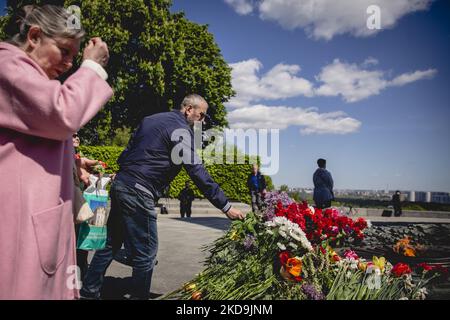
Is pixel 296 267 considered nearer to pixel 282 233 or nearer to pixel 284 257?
pixel 284 257

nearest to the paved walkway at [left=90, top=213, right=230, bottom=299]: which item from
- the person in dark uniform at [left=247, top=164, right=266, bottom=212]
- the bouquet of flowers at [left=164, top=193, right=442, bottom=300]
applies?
the bouquet of flowers at [left=164, top=193, right=442, bottom=300]

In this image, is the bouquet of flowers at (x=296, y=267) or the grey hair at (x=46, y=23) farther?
the bouquet of flowers at (x=296, y=267)

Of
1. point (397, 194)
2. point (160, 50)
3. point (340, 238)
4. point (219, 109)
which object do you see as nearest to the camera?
point (340, 238)

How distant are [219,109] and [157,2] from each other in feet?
25.8

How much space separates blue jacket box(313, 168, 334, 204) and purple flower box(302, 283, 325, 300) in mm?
7246

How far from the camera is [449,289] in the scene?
2.64 metres

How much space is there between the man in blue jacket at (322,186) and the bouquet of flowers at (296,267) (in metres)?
6.31

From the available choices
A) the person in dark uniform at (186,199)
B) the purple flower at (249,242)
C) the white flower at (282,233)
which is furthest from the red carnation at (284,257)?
the person in dark uniform at (186,199)

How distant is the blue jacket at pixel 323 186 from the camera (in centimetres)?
938

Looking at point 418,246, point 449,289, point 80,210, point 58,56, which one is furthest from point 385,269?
point 58,56

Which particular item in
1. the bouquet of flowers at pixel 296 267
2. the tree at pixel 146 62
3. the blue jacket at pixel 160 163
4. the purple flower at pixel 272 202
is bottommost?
the bouquet of flowers at pixel 296 267

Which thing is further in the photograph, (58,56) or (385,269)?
(385,269)

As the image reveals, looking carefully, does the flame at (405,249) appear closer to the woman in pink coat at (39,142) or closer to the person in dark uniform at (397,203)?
the woman in pink coat at (39,142)
